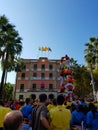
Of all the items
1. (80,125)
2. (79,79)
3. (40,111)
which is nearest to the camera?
(40,111)

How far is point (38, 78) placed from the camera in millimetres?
55594

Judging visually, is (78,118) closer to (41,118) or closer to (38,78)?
(41,118)

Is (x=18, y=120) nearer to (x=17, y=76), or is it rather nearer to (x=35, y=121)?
(x=35, y=121)

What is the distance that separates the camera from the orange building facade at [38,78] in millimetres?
54125

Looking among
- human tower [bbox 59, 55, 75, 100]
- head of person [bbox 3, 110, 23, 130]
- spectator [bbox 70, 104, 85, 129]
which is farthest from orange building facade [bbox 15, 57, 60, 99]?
head of person [bbox 3, 110, 23, 130]

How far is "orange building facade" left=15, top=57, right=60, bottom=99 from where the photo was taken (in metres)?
54.1

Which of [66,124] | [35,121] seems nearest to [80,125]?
[66,124]

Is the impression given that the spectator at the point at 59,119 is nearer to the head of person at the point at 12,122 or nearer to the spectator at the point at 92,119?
the spectator at the point at 92,119

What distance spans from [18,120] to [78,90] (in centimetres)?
4662

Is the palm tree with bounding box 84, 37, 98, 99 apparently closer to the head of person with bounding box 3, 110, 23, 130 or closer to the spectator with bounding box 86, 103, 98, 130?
the spectator with bounding box 86, 103, 98, 130

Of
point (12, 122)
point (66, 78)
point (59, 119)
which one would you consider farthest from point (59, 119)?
point (66, 78)

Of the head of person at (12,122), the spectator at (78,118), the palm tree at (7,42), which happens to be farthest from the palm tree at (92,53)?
the head of person at (12,122)

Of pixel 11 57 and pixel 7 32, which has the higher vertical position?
pixel 7 32

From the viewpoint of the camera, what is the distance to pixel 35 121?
4.70 metres
